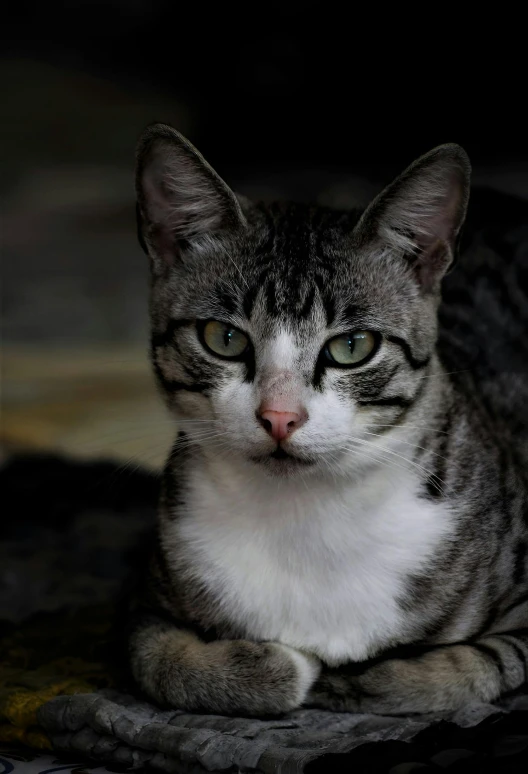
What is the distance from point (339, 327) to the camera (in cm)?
168

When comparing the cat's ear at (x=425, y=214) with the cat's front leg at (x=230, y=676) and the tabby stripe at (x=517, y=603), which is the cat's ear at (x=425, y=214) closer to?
the tabby stripe at (x=517, y=603)

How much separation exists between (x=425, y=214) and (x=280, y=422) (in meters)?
0.44

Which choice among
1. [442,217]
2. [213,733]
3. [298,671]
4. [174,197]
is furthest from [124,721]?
[442,217]

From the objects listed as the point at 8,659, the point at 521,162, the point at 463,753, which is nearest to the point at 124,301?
the point at 521,162

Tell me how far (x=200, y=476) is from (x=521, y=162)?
7.00 ft

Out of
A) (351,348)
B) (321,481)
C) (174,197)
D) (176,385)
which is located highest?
(174,197)

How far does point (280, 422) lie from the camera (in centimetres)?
156

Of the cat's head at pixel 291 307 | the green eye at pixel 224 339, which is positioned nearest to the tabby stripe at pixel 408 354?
the cat's head at pixel 291 307

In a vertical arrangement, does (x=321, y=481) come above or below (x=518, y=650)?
above

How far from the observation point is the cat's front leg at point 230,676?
1.70 metres

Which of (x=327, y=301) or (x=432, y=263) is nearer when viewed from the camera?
(x=327, y=301)

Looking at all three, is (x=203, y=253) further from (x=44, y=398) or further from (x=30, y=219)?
(x=30, y=219)

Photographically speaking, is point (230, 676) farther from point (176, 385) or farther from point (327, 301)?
point (327, 301)

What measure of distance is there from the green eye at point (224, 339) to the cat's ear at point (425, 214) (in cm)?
25
